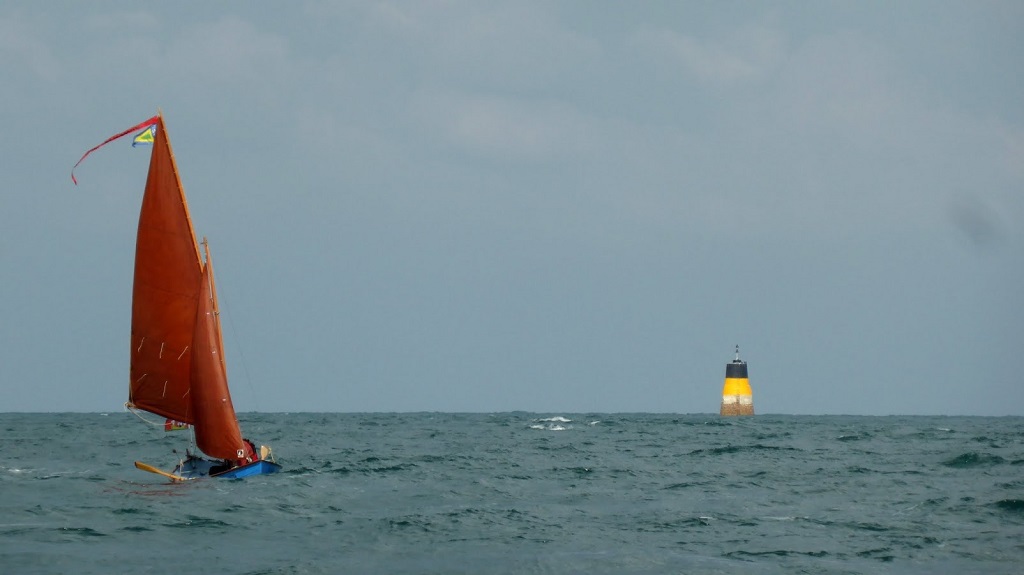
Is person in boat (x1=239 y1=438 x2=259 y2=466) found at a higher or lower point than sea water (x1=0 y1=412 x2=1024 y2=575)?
higher

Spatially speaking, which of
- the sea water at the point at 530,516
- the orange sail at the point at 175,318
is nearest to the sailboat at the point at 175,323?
the orange sail at the point at 175,318

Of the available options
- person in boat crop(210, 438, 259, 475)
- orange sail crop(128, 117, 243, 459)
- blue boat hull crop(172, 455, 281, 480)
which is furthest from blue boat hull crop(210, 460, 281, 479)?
orange sail crop(128, 117, 243, 459)

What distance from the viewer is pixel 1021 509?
27.1m

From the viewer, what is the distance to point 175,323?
3297 centimetres

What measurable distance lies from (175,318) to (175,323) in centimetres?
15

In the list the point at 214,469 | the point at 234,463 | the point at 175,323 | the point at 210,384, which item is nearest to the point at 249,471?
the point at 234,463

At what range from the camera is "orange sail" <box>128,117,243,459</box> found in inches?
1284

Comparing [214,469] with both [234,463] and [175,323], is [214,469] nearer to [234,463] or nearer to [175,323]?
[234,463]

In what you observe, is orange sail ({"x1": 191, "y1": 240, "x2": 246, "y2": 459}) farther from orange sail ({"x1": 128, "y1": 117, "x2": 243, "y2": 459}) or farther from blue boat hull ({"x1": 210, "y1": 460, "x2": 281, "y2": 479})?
blue boat hull ({"x1": 210, "y1": 460, "x2": 281, "y2": 479})

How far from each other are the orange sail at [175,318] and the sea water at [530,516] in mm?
2283

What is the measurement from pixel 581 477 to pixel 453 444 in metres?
23.9

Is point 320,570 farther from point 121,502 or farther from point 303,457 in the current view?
point 303,457

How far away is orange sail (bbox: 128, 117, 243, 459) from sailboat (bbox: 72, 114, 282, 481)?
0.09 ft

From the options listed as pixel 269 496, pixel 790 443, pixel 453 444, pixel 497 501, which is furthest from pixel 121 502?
pixel 790 443
